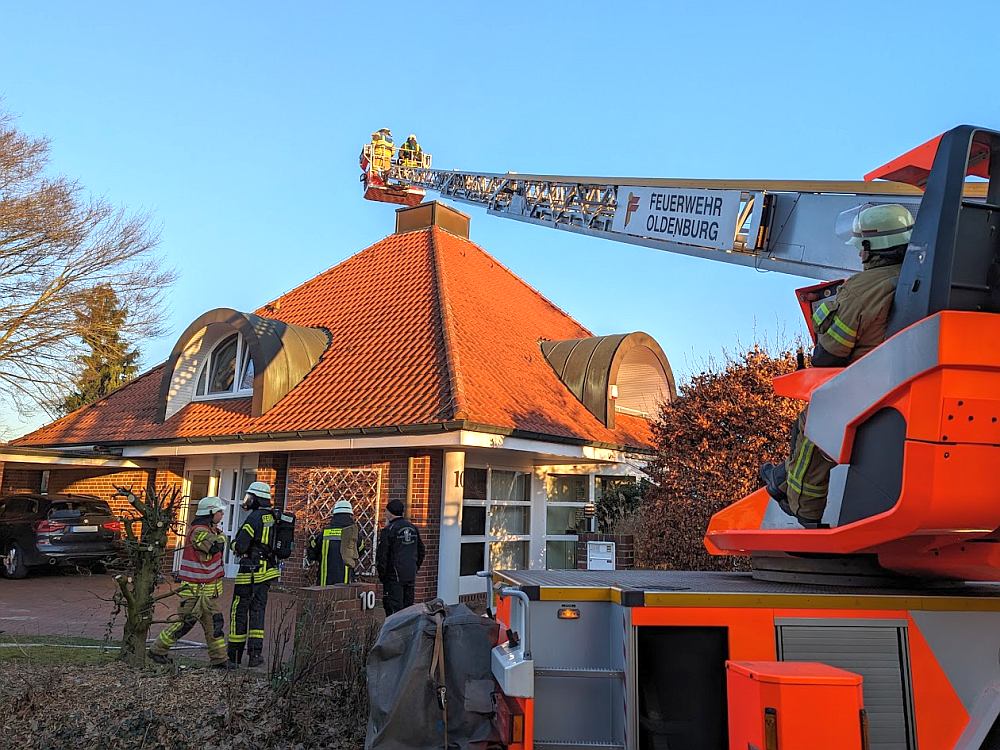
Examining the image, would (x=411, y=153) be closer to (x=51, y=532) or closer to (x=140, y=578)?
(x=51, y=532)

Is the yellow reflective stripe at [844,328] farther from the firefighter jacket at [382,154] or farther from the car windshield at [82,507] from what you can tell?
the firefighter jacket at [382,154]

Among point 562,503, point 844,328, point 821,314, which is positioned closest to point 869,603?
point 844,328

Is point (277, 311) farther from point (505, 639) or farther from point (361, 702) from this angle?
point (505, 639)

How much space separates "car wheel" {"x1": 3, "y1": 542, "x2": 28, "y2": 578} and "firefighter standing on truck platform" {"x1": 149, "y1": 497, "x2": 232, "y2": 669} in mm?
9506

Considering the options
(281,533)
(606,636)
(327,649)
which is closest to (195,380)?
(281,533)

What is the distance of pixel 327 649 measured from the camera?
249 inches

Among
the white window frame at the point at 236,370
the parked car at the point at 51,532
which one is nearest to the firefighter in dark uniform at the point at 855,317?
the white window frame at the point at 236,370

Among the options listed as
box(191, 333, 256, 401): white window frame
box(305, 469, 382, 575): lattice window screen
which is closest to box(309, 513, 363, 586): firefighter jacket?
box(305, 469, 382, 575): lattice window screen

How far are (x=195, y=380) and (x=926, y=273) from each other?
1503 cm

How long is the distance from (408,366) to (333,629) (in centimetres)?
685

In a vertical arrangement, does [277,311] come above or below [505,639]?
above

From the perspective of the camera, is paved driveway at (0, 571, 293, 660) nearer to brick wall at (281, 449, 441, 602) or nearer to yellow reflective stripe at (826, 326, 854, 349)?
brick wall at (281, 449, 441, 602)

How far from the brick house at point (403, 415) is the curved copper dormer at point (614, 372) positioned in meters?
0.04

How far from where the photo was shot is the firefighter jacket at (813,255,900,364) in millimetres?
3346
